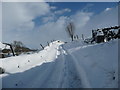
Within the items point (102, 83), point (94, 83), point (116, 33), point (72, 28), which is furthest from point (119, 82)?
point (72, 28)

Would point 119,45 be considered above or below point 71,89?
above

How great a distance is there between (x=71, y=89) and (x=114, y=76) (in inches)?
71.6

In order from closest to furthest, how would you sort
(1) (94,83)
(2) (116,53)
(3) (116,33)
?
(1) (94,83) → (2) (116,53) → (3) (116,33)

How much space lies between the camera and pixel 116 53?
9.38 metres

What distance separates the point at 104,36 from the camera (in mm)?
22828

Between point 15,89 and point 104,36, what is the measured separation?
1697 cm

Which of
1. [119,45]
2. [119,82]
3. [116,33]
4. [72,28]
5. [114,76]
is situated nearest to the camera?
[119,82]

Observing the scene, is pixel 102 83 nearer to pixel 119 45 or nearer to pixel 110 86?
pixel 110 86

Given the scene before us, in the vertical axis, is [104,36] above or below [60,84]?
above

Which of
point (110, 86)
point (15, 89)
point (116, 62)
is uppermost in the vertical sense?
point (116, 62)

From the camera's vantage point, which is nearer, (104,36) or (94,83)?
(94,83)

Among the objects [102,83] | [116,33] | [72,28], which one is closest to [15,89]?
[102,83]

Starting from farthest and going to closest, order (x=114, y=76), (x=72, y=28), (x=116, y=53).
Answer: (x=72, y=28) → (x=116, y=53) → (x=114, y=76)

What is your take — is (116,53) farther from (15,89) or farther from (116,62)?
(15,89)
